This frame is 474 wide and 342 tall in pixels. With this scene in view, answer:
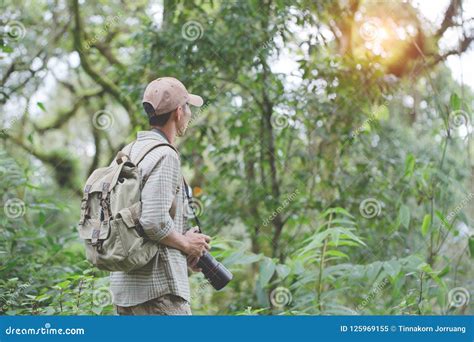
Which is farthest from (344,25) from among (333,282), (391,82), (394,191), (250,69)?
(333,282)

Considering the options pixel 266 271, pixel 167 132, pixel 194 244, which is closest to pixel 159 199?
pixel 194 244

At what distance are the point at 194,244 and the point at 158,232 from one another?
8.0 inches

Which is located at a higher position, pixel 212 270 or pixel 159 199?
pixel 159 199

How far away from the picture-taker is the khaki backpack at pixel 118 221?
2.42 m

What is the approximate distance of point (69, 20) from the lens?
Result: 7754 mm

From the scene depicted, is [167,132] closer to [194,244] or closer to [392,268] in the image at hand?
[194,244]

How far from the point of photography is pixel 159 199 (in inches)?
96.3

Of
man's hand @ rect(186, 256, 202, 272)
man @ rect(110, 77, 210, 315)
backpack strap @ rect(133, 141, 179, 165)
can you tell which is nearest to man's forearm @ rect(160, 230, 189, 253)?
man @ rect(110, 77, 210, 315)

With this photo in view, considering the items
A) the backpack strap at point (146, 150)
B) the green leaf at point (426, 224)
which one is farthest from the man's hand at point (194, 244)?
the green leaf at point (426, 224)

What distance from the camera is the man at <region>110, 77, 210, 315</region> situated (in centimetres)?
245

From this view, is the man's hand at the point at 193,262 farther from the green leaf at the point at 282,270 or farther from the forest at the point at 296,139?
the forest at the point at 296,139

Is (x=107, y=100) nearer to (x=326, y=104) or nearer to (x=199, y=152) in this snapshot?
(x=199, y=152)

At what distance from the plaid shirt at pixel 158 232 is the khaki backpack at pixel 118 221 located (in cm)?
3

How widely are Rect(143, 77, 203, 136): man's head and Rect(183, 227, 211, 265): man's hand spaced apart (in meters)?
0.42
